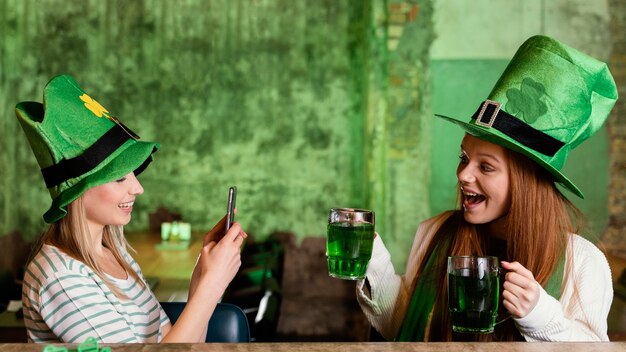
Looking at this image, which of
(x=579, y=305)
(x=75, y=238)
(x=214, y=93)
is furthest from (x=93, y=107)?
(x=214, y=93)

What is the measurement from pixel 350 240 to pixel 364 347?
1.74 ft

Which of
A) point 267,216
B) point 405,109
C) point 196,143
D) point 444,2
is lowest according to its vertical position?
point 267,216

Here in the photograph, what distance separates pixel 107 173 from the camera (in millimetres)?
1936

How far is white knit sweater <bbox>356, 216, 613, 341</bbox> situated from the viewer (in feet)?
5.63

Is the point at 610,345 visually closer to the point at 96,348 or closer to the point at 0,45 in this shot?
the point at 96,348

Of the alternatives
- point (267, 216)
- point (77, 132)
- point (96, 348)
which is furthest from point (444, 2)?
point (96, 348)

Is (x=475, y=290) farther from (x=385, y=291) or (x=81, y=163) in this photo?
(x=81, y=163)

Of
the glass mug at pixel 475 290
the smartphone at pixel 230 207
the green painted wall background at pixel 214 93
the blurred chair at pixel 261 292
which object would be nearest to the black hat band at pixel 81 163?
the smartphone at pixel 230 207

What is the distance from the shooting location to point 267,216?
6258 mm

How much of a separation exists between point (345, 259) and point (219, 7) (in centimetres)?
461

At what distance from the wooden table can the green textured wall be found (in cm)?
463

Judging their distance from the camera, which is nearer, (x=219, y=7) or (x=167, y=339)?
(x=167, y=339)

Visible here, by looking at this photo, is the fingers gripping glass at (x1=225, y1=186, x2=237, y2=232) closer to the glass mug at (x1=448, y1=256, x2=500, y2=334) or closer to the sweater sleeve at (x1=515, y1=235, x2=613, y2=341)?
the glass mug at (x1=448, y1=256, x2=500, y2=334)

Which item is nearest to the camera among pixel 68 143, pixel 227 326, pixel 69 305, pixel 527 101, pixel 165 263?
pixel 69 305
